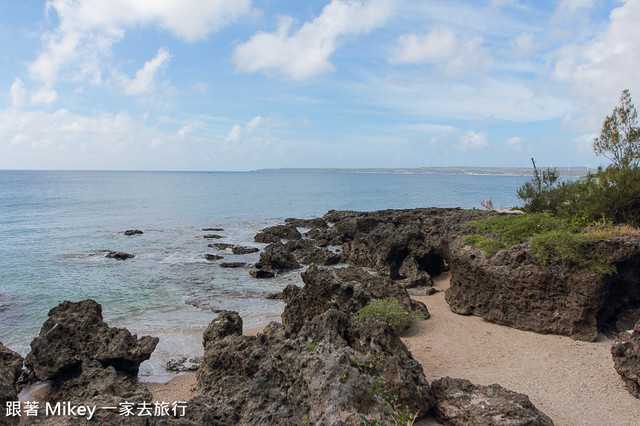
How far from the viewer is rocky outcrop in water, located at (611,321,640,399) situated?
8383mm

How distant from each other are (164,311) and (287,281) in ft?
21.3

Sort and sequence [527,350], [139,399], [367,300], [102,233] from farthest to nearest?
[102,233] < [367,300] < [527,350] < [139,399]

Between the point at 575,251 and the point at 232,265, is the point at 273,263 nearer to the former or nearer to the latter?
the point at 232,265

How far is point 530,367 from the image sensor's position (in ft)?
32.3

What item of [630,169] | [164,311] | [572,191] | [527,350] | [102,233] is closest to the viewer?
[527,350]

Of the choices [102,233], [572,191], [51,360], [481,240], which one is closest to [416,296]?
[481,240]

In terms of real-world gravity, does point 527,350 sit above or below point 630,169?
below

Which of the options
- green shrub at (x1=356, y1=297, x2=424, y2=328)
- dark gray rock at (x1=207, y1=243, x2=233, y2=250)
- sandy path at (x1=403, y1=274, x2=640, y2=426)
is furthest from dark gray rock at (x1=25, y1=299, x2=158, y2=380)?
dark gray rock at (x1=207, y1=243, x2=233, y2=250)

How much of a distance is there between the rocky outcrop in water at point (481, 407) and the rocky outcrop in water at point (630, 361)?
109 inches

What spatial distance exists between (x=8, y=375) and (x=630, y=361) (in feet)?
40.2

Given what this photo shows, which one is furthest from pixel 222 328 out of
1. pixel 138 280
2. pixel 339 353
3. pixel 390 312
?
pixel 138 280

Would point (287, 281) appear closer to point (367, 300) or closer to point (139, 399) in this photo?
point (367, 300)

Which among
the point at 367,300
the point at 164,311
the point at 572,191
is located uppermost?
the point at 572,191

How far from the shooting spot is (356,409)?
5.68m
